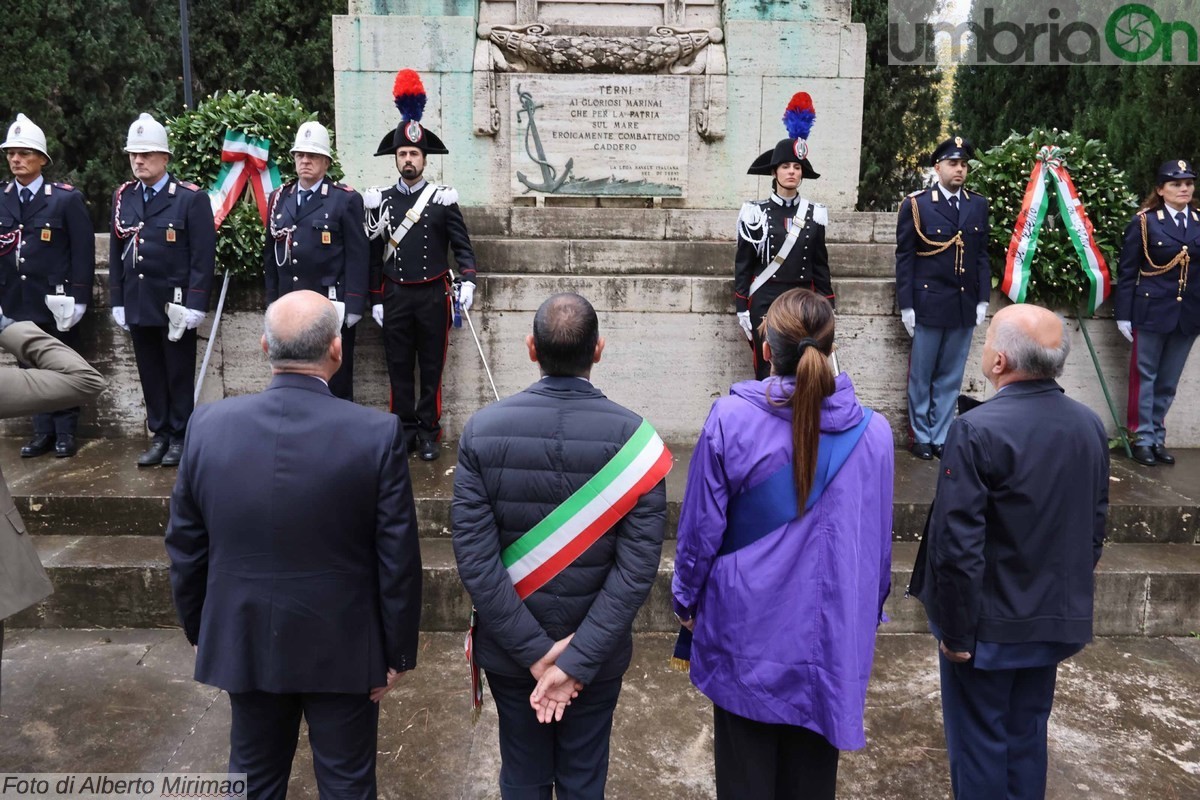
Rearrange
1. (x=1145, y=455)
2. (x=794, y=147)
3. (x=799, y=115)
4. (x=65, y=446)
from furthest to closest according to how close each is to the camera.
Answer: (x=1145, y=455), (x=799, y=115), (x=65, y=446), (x=794, y=147)

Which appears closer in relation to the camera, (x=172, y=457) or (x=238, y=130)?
(x=172, y=457)

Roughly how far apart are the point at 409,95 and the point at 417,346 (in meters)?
1.60

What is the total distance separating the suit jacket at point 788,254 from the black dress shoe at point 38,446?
450 centimetres

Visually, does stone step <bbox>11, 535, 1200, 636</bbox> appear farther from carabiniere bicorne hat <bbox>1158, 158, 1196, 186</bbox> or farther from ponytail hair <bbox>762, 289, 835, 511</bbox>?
carabiniere bicorne hat <bbox>1158, 158, 1196, 186</bbox>

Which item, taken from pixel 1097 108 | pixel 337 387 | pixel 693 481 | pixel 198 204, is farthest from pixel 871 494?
pixel 1097 108

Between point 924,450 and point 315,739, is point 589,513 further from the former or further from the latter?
point 924,450

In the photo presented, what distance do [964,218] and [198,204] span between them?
4.76 meters

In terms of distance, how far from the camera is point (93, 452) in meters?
6.20

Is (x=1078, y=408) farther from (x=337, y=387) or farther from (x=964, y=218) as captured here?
(x=337, y=387)

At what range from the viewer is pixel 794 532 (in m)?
2.61

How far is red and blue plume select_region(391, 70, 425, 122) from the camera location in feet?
20.0

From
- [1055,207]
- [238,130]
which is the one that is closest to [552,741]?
[238,130]

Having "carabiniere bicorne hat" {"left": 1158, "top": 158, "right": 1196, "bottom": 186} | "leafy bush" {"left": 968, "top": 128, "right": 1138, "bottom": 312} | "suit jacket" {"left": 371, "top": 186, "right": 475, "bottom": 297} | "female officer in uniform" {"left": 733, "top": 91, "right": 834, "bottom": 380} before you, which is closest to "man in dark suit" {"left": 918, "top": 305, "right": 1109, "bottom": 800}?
"female officer in uniform" {"left": 733, "top": 91, "right": 834, "bottom": 380}

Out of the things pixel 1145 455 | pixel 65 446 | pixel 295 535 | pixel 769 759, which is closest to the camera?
pixel 295 535
